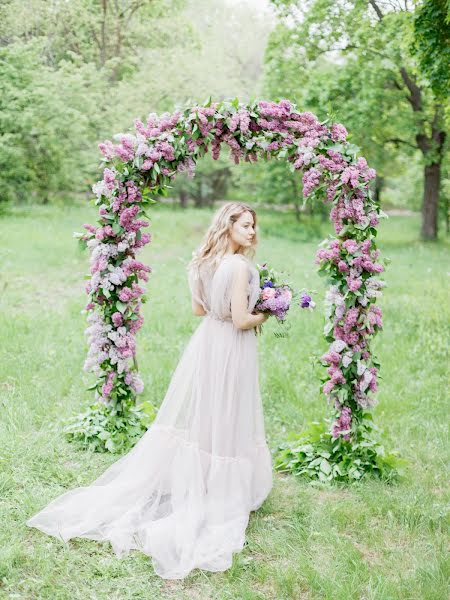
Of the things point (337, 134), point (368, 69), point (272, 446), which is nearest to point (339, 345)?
point (272, 446)

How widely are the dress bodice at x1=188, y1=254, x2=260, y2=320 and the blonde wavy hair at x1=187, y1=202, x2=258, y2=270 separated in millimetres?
51

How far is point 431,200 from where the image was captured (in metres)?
22.2

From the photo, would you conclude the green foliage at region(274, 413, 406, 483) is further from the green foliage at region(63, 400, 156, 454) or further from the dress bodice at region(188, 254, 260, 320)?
the dress bodice at region(188, 254, 260, 320)

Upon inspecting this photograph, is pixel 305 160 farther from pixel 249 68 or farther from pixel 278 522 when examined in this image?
pixel 249 68

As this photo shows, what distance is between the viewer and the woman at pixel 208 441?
4668 millimetres

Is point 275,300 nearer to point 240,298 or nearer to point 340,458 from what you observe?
point 240,298

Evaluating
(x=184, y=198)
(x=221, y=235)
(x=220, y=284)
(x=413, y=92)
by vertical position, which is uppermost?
(x=413, y=92)

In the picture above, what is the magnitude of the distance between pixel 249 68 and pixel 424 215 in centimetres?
2006

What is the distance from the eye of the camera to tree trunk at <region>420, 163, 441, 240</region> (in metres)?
22.0

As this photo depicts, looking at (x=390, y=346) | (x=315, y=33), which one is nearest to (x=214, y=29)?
(x=315, y=33)

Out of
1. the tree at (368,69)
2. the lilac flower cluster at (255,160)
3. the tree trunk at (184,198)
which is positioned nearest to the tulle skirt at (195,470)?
the lilac flower cluster at (255,160)

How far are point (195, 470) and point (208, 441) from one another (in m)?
0.25

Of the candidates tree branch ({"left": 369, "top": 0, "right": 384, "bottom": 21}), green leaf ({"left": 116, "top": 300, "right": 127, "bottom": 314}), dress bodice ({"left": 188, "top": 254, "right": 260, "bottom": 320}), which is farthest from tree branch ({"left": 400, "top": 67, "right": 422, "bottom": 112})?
dress bodice ({"left": 188, "top": 254, "right": 260, "bottom": 320})

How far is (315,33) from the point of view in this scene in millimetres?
20031
